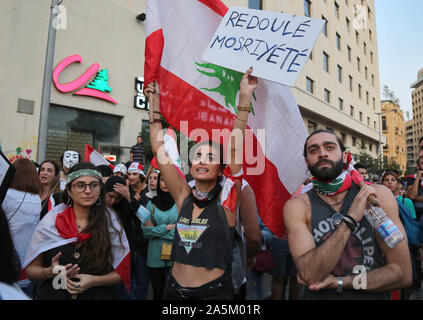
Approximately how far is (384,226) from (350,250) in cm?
26

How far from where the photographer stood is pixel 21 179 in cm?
300

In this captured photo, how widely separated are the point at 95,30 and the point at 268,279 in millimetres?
11199

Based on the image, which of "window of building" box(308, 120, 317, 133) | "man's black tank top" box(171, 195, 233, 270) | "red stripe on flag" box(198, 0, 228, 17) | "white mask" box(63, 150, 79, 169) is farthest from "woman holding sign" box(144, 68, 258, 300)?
"window of building" box(308, 120, 317, 133)

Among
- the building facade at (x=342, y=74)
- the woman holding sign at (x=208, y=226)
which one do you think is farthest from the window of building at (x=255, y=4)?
the woman holding sign at (x=208, y=226)

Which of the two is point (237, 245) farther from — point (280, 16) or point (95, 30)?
point (95, 30)

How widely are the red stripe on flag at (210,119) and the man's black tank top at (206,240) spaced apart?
687 millimetres

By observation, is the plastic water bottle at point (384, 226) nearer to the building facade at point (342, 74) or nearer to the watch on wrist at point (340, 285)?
the watch on wrist at point (340, 285)

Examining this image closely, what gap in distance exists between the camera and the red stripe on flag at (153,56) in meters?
2.55

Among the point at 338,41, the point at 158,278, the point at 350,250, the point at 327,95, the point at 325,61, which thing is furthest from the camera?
the point at 338,41

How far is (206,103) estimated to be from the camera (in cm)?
276

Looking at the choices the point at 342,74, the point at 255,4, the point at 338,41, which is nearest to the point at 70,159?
the point at 255,4

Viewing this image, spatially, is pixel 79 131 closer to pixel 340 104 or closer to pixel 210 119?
pixel 210 119

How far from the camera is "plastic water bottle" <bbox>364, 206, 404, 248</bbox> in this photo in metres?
1.61
